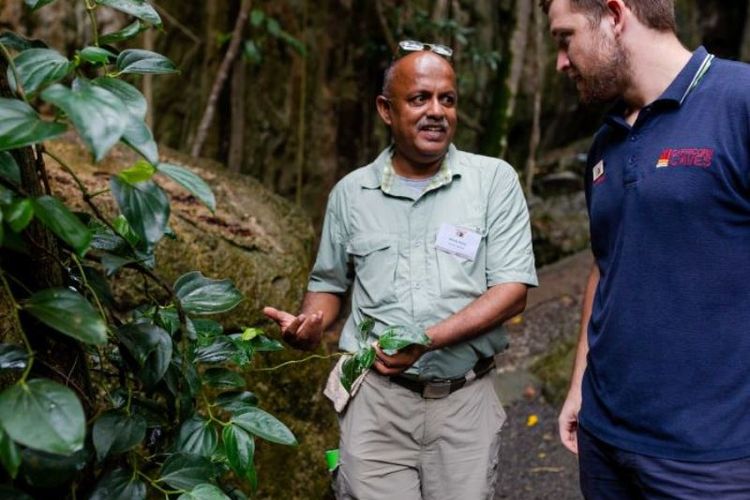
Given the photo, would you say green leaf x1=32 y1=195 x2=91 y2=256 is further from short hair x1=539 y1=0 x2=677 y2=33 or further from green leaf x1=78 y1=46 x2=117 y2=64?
short hair x1=539 y1=0 x2=677 y2=33

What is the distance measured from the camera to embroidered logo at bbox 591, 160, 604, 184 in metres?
1.85

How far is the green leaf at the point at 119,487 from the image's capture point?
3.64ft

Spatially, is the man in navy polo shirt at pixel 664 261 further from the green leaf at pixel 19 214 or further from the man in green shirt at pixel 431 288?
the green leaf at pixel 19 214

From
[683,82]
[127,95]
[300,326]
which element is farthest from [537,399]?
[127,95]

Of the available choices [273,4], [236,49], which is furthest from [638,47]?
[273,4]

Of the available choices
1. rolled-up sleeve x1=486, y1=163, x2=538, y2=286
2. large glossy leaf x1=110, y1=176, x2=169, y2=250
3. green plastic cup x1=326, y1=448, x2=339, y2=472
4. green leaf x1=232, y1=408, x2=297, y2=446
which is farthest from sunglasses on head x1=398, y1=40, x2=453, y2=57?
large glossy leaf x1=110, y1=176, x2=169, y2=250

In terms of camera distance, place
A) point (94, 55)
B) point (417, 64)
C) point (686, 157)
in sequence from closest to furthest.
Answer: point (94, 55)
point (686, 157)
point (417, 64)

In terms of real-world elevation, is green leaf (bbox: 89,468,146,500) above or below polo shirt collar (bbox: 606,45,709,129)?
below

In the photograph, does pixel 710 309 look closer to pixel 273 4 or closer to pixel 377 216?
pixel 377 216

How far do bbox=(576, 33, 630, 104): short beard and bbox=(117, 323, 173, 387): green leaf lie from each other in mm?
1107

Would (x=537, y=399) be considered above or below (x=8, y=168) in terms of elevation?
below

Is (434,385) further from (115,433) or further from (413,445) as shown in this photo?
(115,433)

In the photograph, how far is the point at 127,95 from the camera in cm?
97

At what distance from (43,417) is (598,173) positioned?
1389mm
